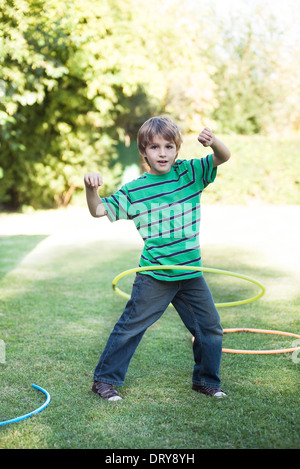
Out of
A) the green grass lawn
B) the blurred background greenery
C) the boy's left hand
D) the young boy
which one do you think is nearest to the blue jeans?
the young boy

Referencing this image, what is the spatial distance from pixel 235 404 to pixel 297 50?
1014 inches

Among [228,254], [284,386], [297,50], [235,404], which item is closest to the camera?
[235,404]

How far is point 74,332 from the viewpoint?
3812 millimetres

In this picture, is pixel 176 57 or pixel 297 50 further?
pixel 297 50

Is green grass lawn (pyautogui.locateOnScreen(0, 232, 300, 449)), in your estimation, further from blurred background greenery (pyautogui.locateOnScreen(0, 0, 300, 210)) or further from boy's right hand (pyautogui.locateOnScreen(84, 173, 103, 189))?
blurred background greenery (pyautogui.locateOnScreen(0, 0, 300, 210))

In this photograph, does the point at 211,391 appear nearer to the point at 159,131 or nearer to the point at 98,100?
the point at 159,131

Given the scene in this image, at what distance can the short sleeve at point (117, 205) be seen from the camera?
2.70 metres

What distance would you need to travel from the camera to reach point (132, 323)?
2.75m

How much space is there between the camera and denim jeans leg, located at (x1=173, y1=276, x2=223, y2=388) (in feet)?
9.07

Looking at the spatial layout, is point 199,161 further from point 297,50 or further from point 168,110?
point 297,50

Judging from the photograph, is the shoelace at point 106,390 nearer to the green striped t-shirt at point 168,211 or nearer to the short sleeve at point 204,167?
the green striped t-shirt at point 168,211

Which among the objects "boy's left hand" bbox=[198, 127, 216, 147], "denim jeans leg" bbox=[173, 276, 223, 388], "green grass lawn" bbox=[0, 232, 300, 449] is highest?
"boy's left hand" bbox=[198, 127, 216, 147]

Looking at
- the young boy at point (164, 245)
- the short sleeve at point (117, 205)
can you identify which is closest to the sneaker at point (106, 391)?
the young boy at point (164, 245)
